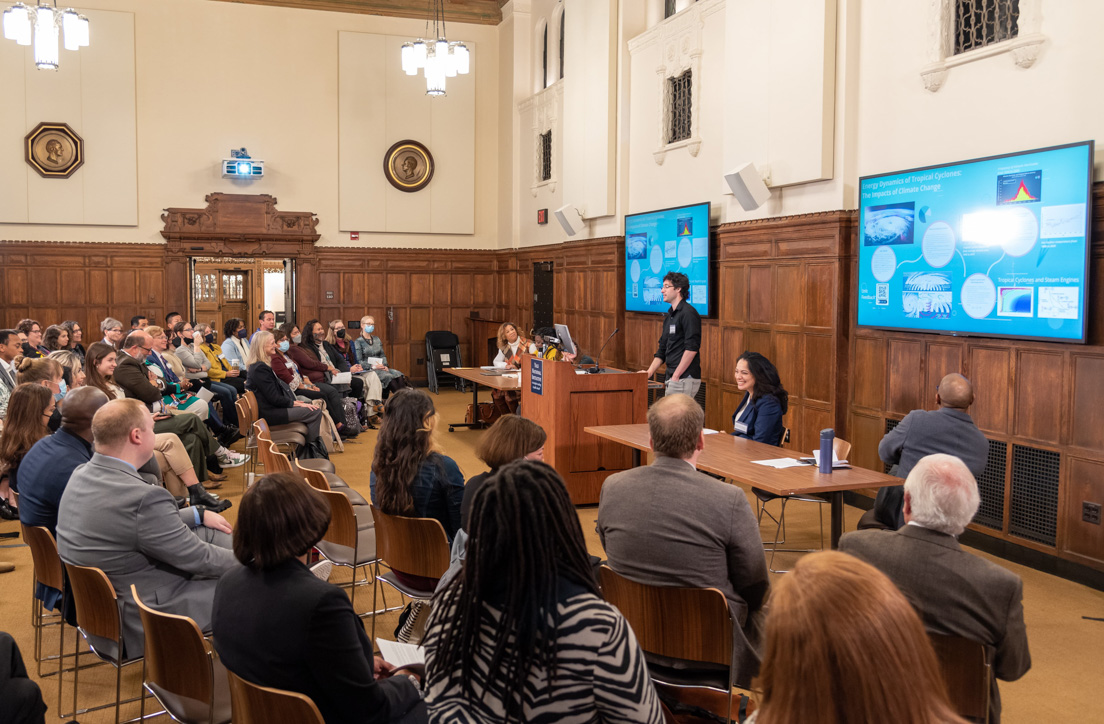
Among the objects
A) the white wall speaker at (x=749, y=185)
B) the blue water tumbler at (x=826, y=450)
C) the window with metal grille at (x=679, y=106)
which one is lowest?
the blue water tumbler at (x=826, y=450)

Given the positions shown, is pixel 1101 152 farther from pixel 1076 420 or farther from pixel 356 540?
pixel 356 540

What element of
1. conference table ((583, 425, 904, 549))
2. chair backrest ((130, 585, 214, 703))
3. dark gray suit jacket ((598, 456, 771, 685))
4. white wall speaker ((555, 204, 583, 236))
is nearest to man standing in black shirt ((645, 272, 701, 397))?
conference table ((583, 425, 904, 549))

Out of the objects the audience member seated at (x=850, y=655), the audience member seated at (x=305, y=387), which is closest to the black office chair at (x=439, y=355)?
the audience member seated at (x=305, y=387)

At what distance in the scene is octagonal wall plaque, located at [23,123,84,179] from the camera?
42.9 feet

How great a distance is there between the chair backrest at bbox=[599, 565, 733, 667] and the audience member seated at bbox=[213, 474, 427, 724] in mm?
859

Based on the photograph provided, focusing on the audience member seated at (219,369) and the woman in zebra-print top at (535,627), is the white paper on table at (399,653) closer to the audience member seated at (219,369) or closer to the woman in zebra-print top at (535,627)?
the woman in zebra-print top at (535,627)

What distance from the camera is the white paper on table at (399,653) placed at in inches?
106

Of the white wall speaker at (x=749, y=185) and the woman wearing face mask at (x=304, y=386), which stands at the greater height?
the white wall speaker at (x=749, y=185)

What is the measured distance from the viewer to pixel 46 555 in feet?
11.5

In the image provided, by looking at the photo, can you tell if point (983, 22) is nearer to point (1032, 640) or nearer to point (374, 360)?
point (1032, 640)

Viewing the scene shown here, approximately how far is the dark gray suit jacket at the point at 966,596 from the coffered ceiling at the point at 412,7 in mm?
14197

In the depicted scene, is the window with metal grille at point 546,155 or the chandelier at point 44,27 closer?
the chandelier at point 44,27

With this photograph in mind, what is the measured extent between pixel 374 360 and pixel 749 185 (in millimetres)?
6040

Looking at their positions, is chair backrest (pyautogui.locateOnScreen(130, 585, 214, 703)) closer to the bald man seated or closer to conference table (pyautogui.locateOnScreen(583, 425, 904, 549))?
conference table (pyautogui.locateOnScreen(583, 425, 904, 549))
